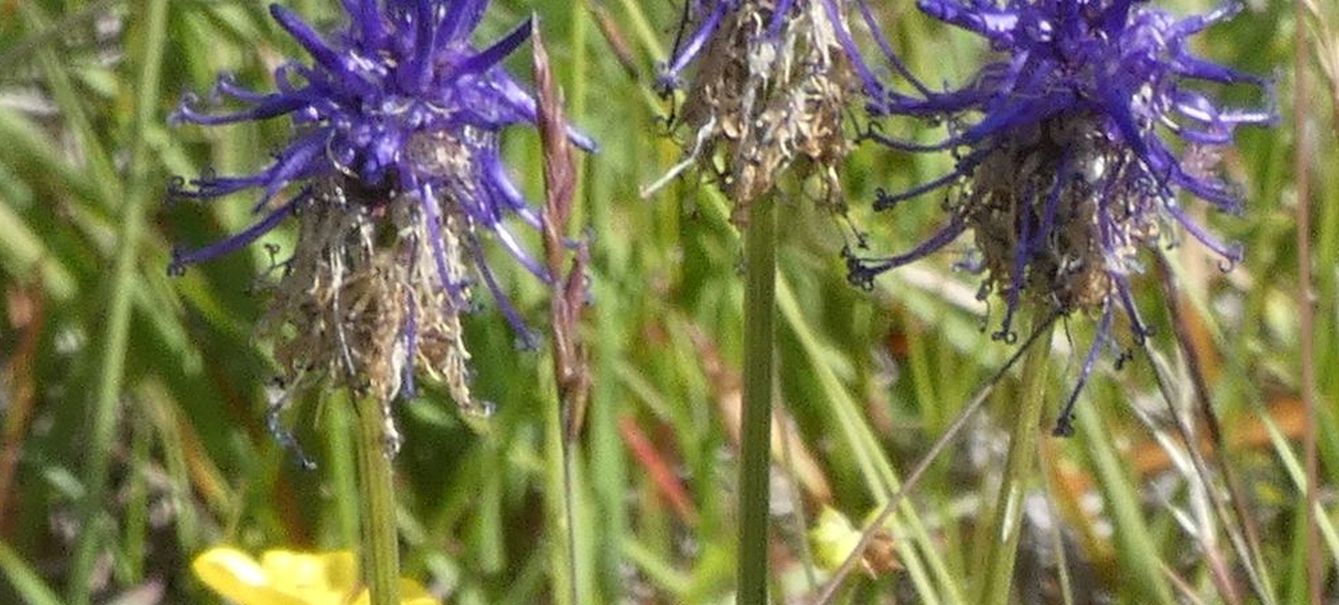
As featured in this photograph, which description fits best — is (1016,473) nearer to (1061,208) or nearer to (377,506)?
(1061,208)

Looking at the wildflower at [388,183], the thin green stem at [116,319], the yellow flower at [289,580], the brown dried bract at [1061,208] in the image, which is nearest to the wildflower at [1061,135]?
the brown dried bract at [1061,208]

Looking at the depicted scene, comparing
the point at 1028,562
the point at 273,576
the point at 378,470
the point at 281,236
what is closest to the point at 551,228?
the point at 378,470

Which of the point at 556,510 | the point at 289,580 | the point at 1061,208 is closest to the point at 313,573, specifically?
the point at 289,580

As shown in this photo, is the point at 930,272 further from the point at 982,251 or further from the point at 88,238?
the point at 982,251

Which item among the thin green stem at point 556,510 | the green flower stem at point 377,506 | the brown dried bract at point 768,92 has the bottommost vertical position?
the thin green stem at point 556,510

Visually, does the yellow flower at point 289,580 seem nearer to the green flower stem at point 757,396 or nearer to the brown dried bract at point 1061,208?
the green flower stem at point 757,396

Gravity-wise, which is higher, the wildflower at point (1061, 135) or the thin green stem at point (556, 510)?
the wildflower at point (1061, 135)
